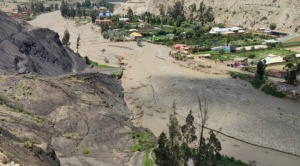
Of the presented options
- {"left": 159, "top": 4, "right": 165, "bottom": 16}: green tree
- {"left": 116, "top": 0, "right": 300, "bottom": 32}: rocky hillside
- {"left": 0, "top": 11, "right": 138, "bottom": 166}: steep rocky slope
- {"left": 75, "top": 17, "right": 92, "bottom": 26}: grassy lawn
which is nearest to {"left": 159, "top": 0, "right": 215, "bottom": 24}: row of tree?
{"left": 159, "top": 4, "right": 165, "bottom": 16}: green tree

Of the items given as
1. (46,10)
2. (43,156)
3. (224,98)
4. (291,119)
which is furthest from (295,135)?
(46,10)

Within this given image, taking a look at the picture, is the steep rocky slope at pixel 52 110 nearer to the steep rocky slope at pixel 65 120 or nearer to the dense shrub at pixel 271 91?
the steep rocky slope at pixel 65 120

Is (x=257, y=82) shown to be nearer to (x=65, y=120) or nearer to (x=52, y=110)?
(x=65, y=120)

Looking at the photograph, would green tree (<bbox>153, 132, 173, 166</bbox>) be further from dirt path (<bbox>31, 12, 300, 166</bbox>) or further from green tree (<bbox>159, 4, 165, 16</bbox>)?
green tree (<bbox>159, 4, 165, 16</bbox>)

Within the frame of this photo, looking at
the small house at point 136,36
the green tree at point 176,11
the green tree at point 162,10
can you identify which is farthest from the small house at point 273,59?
→ the green tree at point 162,10

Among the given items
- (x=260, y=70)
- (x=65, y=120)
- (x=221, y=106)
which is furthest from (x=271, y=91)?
(x=65, y=120)

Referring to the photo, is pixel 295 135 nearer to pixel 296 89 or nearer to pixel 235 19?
pixel 296 89
